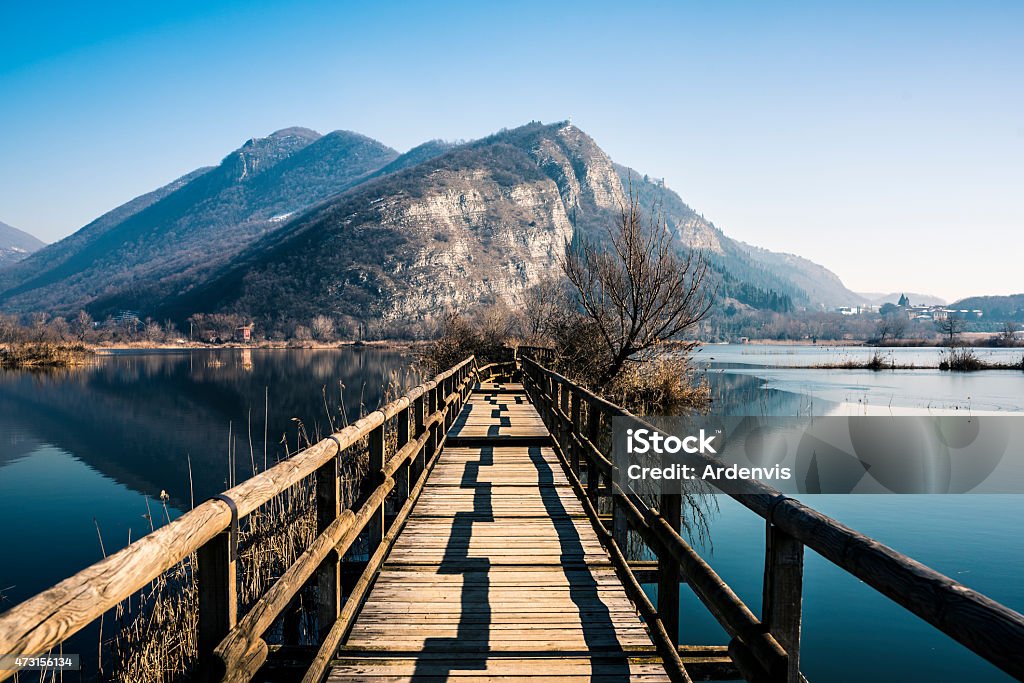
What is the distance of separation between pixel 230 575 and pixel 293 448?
19891mm

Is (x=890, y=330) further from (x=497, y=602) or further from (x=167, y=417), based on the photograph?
(x=497, y=602)

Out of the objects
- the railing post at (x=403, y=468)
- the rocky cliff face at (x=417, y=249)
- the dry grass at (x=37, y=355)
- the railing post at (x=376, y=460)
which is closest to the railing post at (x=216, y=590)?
the railing post at (x=376, y=460)

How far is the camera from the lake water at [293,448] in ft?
26.9

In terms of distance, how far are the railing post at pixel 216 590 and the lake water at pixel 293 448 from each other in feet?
18.2

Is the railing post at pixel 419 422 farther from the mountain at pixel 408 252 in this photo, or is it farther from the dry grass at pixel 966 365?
the mountain at pixel 408 252

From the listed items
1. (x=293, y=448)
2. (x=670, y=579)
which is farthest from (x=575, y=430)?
(x=293, y=448)

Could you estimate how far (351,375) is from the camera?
47.4 metres

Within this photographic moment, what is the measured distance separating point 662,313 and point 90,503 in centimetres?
1564

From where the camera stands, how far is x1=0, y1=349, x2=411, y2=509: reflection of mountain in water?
19.3 m

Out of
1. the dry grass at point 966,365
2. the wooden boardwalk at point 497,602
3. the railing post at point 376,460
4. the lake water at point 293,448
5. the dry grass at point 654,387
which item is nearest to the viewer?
the wooden boardwalk at point 497,602

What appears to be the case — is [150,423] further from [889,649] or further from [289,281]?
[289,281]

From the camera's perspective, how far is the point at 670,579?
3.63 m

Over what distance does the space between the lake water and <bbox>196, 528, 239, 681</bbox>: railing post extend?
556cm

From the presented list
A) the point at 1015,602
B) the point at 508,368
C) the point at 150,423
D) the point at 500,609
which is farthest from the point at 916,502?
the point at 150,423
